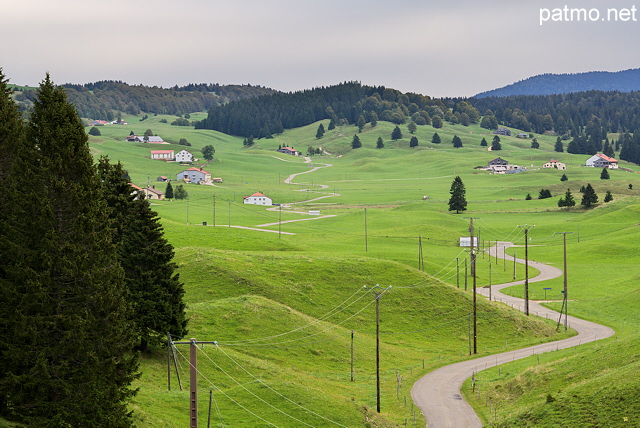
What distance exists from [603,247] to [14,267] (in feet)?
413

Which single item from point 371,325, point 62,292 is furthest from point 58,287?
point 371,325

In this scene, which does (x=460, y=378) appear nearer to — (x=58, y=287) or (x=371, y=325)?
(x=371, y=325)

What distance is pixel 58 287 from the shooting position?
3419 centimetres

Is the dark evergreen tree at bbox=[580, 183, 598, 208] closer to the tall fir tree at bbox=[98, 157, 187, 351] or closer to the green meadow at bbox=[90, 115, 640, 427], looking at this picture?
the green meadow at bbox=[90, 115, 640, 427]

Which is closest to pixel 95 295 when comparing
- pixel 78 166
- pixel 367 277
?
pixel 78 166

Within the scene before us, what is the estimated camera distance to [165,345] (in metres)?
58.5

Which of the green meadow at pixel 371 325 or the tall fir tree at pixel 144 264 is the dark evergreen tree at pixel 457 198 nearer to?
the green meadow at pixel 371 325

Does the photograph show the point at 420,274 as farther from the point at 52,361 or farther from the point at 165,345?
the point at 52,361

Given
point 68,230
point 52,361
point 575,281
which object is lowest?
point 575,281

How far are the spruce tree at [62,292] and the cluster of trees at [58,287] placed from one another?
0.15 ft

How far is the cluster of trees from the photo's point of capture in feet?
109

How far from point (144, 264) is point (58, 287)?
2277cm

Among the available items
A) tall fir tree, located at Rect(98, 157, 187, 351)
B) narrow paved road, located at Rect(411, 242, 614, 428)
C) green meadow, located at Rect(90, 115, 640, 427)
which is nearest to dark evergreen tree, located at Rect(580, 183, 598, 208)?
green meadow, located at Rect(90, 115, 640, 427)

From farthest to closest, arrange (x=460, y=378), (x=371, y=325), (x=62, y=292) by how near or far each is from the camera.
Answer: (x=371, y=325)
(x=460, y=378)
(x=62, y=292)
